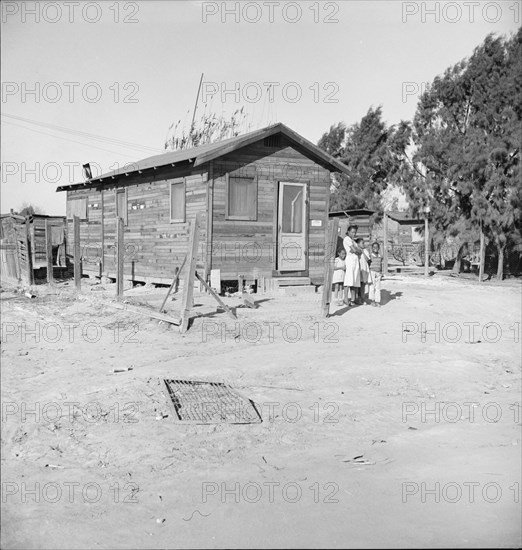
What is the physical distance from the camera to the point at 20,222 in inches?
668

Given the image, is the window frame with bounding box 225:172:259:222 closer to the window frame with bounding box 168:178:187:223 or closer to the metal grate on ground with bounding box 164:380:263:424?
the window frame with bounding box 168:178:187:223

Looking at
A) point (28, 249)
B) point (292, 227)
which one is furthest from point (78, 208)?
point (292, 227)

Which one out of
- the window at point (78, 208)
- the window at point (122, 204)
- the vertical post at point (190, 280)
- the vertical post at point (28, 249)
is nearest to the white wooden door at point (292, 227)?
the vertical post at point (190, 280)

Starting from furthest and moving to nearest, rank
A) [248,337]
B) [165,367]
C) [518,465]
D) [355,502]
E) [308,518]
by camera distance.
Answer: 1. [248,337]
2. [165,367]
3. [518,465]
4. [355,502]
5. [308,518]

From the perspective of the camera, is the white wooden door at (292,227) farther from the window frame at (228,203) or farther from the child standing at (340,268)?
the child standing at (340,268)

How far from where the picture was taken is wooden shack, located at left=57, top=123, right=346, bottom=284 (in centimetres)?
1399

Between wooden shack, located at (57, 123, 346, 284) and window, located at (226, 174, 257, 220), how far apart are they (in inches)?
1.0

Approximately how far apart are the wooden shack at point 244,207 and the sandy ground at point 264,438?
3.96 metres

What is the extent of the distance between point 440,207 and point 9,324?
19514 millimetres

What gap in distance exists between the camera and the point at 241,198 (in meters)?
14.3

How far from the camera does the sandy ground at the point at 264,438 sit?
3850 millimetres

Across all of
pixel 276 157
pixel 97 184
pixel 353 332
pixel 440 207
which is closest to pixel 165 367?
pixel 353 332

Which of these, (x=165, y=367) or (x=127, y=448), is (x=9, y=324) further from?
(x=127, y=448)

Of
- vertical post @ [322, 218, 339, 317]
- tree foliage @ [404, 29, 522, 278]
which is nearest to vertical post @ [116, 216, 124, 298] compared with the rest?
vertical post @ [322, 218, 339, 317]
